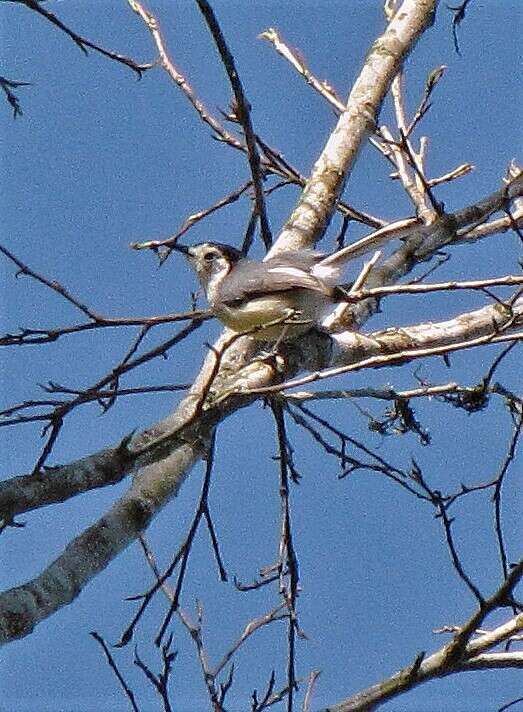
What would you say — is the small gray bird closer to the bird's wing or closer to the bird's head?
the bird's wing

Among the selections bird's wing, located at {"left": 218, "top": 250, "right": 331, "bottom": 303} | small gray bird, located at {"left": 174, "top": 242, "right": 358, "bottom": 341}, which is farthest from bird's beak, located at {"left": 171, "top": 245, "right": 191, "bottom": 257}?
bird's wing, located at {"left": 218, "top": 250, "right": 331, "bottom": 303}

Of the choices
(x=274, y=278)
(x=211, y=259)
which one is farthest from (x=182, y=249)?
(x=274, y=278)

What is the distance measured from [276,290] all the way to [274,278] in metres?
0.06

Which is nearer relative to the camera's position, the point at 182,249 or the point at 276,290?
the point at 276,290

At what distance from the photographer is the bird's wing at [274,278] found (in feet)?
14.6

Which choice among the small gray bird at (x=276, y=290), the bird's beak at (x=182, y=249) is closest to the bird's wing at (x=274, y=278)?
the small gray bird at (x=276, y=290)

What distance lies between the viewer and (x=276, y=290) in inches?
183

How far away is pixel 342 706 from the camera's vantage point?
298cm

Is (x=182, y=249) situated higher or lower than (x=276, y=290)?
higher

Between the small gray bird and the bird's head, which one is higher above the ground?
the bird's head

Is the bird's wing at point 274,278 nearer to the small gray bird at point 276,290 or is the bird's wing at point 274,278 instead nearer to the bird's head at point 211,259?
the small gray bird at point 276,290

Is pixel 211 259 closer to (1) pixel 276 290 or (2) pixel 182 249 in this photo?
(2) pixel 182 249

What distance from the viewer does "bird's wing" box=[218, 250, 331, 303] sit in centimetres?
446

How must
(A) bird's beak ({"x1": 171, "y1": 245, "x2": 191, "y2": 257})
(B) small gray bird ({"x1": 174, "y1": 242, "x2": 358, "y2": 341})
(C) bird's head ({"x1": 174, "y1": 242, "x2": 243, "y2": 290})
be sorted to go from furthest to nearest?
(C) bird's head ({"x1": 174, "y1": 242, "x2": 243, "y2": 290}) → (A) bird's beak ({"x1": 171, "y1": 245, "x2": 191, "y2": 257}) → (B) small gray bird ({"x1": 174, "y1": 242, "x2": 358, "y2": 341})
